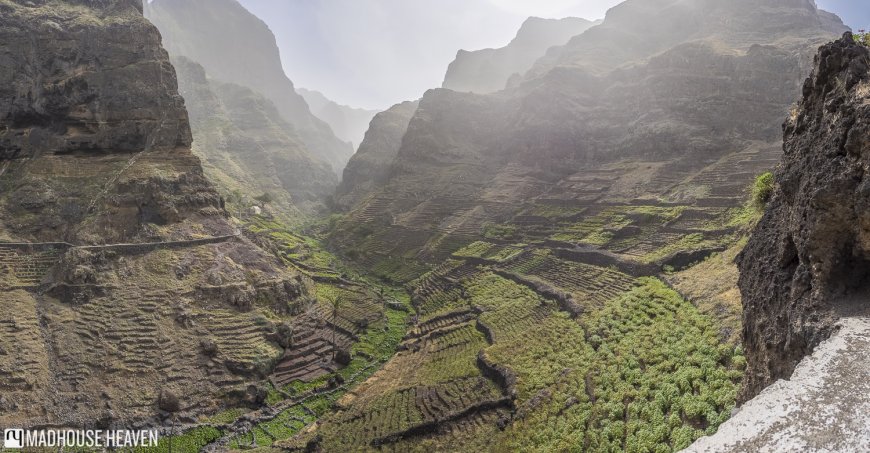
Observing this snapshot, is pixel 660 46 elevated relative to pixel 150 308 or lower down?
elevated

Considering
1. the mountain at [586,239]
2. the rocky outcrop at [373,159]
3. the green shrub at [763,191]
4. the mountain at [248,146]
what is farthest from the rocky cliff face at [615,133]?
the mountain at [248,146]


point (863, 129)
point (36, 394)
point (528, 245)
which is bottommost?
point (36, 394)

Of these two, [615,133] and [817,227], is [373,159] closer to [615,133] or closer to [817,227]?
[615,133]

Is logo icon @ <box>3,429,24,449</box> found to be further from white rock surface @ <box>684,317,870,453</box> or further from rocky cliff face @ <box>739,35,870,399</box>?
rocky cliff face @ <box>739,35,870,399</box>

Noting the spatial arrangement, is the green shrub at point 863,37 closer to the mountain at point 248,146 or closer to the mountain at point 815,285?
the mountain at point 815,285

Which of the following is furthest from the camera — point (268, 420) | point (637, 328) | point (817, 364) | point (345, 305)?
point (345, 305)

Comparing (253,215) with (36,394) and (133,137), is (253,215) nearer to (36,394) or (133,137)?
(133,137)

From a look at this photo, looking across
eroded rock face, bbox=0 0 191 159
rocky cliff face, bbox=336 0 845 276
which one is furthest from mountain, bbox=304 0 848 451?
eroded rock face, bbox=0 0 191 159

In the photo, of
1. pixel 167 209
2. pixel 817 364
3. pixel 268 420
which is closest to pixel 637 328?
pixel 817 364
